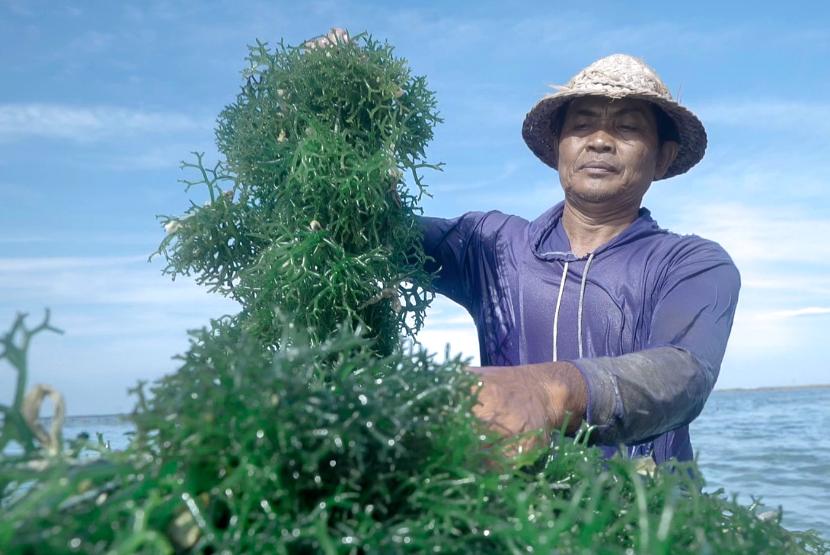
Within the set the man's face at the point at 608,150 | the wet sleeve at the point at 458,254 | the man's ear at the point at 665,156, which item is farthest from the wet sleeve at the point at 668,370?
the man's ear at the point at 665,156

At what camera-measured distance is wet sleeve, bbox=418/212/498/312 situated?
2764 mm

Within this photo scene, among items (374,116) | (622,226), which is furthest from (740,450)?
(374,116)

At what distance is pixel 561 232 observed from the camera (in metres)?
2.81

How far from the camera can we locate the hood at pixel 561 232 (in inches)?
104

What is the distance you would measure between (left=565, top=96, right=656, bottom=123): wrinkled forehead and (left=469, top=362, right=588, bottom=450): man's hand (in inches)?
62.4

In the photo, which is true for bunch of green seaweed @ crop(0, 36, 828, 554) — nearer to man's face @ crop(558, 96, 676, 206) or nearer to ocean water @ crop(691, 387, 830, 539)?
man's face @ crop(558, 96, 676, 206)

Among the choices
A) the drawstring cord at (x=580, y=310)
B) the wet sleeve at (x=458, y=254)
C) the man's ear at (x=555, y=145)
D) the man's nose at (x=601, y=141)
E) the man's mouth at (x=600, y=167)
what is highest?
the man's ear at (x=555, y=145)

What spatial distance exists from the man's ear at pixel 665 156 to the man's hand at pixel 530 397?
6.29 ft

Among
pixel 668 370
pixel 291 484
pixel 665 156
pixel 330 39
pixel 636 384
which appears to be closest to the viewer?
Answer: pixel 291 484

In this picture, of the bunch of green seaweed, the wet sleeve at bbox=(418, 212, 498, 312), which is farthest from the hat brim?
the bunch of green seaweed

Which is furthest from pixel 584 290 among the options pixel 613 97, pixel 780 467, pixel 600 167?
pixel 780 467

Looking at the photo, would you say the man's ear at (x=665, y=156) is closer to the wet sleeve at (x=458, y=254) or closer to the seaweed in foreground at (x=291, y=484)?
the wet sleeve at (x=458, y=254)

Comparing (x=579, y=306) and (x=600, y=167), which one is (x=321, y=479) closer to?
(x=579, y=306)

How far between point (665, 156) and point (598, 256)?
2.50 feet
